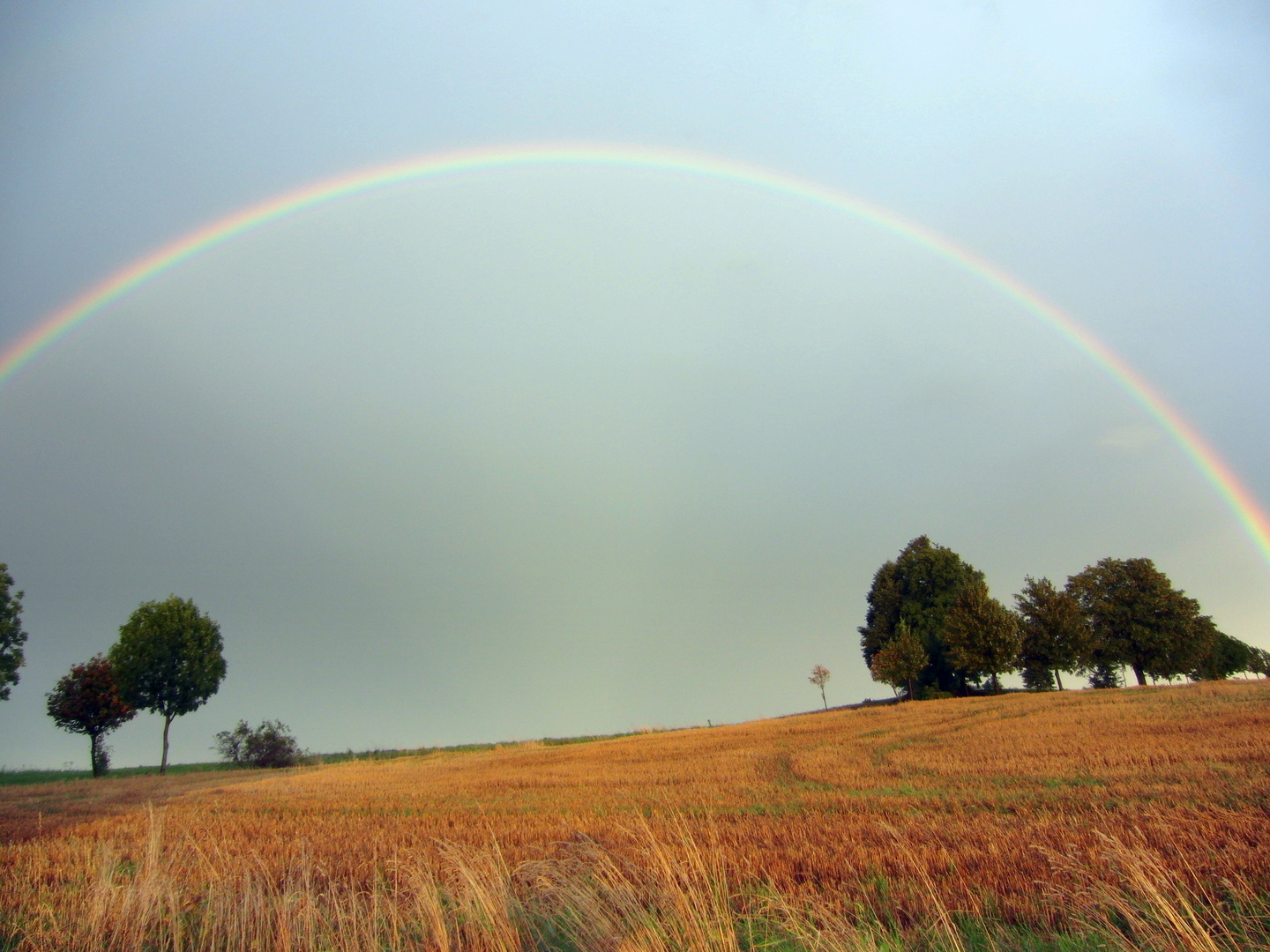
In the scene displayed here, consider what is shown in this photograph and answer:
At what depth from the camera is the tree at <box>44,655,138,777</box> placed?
182ft

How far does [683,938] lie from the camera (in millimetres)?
6250

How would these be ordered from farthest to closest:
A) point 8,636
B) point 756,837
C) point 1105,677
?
point 1105,677 < point 8,636 < point 756,837

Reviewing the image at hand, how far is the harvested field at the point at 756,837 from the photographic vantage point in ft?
24.3

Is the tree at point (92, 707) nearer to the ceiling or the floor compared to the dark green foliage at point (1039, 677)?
nearer to the ceiling

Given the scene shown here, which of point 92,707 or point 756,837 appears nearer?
point 756,837

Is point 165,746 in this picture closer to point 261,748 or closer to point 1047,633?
point 261,748

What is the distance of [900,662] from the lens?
2640 inches

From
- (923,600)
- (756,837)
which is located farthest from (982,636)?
(756,837)

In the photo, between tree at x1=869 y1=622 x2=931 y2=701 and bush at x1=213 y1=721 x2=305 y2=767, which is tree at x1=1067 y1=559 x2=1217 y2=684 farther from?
bush at x1=213 y1=721 x2=305 y2=767

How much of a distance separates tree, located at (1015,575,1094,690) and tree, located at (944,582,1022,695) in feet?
11.4

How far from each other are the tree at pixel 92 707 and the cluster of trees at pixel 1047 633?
2566 inches

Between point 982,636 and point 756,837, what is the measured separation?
60.1 metres

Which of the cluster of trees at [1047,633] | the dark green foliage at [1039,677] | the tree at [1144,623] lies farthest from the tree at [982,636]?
the tree at [1144,623]

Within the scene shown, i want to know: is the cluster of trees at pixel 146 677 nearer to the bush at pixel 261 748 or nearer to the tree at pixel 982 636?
the bush at pixel 261 748
